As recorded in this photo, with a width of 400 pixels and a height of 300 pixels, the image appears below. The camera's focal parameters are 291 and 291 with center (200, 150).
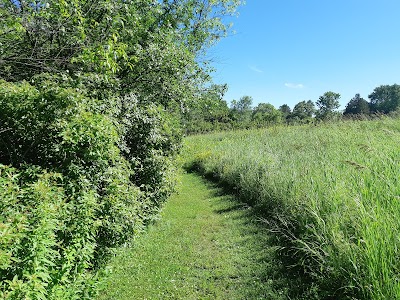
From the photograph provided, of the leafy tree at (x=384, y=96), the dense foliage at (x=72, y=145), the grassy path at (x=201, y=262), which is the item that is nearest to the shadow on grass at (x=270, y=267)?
the grassy path at (x=201, y=262)

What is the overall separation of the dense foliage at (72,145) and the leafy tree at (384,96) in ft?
197

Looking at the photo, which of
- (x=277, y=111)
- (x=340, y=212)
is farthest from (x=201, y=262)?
(x=277, y=111)

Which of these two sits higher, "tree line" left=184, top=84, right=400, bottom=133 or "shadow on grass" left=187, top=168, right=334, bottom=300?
"tree line" left=184, top=84, right=400, bottom=133

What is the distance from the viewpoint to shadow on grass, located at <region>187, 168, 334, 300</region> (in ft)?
13.0

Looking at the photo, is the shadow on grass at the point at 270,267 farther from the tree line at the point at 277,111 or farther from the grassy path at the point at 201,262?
the tree line at the point at 277,111

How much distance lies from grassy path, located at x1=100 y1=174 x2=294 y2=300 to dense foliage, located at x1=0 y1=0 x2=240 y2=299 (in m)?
0.74

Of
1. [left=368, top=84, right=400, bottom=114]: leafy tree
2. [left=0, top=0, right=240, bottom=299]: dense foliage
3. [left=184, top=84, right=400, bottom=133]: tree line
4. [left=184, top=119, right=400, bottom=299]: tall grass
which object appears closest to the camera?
[left=0, top=0, right=240, bottom=299]: dense foliage

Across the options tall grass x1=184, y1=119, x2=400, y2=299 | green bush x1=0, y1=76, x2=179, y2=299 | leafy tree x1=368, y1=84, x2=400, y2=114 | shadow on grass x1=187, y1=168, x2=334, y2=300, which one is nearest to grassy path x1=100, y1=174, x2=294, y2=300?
shadow on grass x1=187, y1=168, x2=334, y2=300

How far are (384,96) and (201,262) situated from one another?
234 ft

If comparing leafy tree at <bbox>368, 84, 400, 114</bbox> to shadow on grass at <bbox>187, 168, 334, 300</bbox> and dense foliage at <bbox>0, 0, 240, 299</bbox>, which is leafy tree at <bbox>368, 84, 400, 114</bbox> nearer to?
shadow on grass at <bbox>187, 168, 334, 300</bbox>

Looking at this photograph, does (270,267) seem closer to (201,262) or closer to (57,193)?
(201,262)

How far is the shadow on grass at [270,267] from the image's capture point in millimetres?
3977

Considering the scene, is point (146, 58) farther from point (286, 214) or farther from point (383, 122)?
point (383, 122)

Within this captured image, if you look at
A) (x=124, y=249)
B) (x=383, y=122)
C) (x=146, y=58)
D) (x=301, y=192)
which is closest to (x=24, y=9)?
(x=146, y=58)
